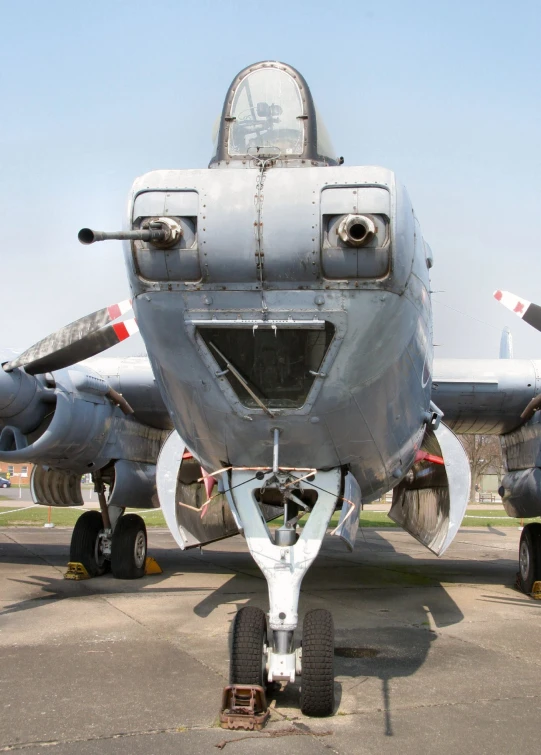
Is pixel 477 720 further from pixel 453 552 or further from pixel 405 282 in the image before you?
pixel 453 552

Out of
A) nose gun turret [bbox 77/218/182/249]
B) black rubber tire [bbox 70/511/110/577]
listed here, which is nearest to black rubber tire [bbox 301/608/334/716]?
nose gun turret [bbox 77/218/182/249]

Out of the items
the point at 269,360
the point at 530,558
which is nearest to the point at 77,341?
the point at 269,360

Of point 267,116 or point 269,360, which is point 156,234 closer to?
point 269,360

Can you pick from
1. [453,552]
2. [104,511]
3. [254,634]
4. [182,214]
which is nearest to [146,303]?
[182,214]

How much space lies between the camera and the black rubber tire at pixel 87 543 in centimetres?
1109

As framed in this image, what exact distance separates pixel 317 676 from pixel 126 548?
6798 mm

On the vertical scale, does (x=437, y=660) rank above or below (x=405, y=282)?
below

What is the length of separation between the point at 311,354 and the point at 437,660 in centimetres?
310

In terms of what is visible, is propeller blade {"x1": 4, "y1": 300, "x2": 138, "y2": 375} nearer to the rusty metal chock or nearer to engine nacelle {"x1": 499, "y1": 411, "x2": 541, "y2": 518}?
the rusty metal chock

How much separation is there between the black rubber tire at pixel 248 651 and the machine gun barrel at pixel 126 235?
8.86 feet

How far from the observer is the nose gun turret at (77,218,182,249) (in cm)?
465

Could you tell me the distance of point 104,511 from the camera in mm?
11312

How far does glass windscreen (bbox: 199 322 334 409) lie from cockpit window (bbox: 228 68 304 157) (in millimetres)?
1378

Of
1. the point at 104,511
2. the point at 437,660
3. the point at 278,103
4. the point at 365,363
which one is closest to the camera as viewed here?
the point at 365,363
